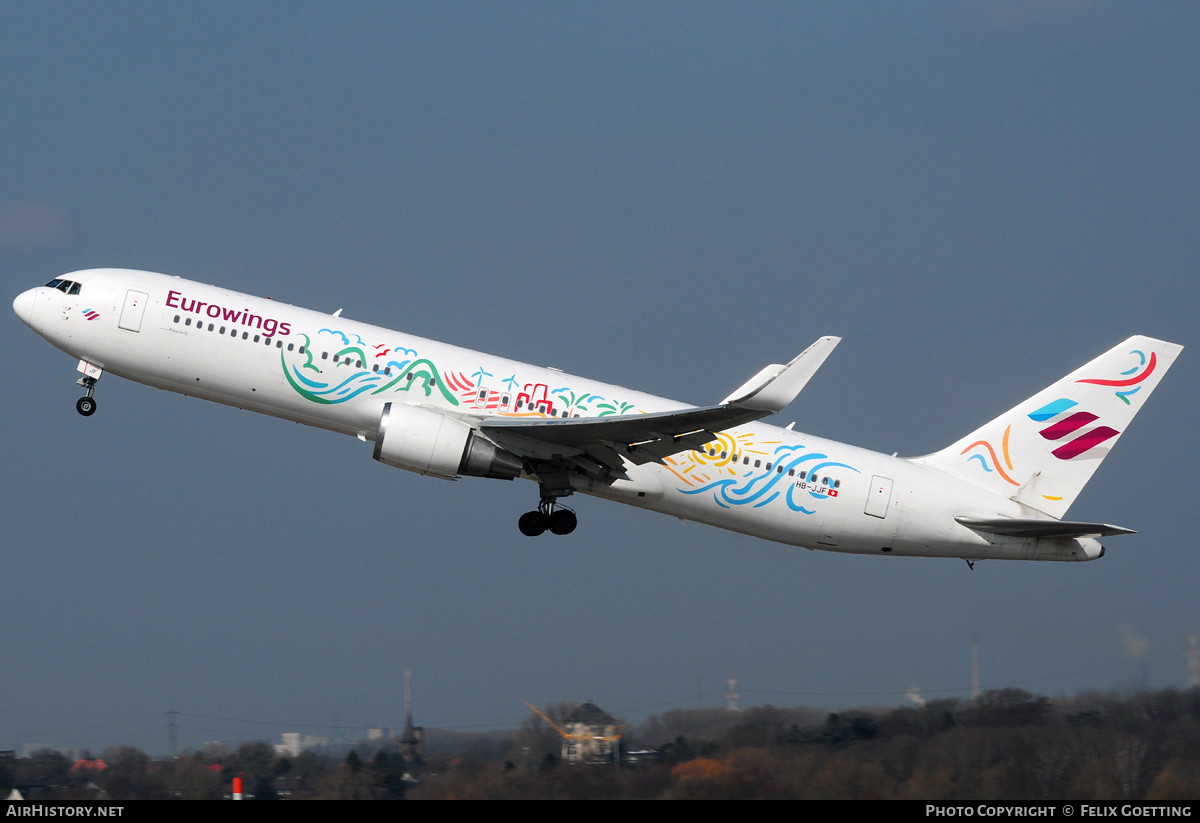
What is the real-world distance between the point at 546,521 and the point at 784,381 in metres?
9.57

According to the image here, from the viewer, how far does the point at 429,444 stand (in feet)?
105

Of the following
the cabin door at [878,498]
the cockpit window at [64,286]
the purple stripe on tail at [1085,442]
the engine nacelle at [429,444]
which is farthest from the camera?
the purple stripe on tail at [1085,442]

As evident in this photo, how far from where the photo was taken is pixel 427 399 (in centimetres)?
3316

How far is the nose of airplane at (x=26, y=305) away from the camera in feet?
112

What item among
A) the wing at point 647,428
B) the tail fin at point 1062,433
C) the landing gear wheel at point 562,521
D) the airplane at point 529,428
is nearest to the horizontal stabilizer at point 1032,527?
the airplane at point 529,428

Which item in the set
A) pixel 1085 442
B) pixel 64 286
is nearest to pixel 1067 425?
pixel 1085 442

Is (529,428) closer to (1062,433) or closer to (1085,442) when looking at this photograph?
(1062,433)

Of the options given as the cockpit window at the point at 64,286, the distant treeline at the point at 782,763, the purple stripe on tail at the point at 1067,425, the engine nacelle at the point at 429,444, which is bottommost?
the distant treeline at the point at 782,763

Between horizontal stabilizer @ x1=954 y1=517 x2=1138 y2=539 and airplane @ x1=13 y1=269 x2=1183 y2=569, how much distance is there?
0.18ft

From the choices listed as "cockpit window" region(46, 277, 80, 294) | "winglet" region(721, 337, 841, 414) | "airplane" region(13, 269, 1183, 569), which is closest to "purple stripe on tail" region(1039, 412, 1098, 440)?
"airplane" region(13, 269, 1183, 569)

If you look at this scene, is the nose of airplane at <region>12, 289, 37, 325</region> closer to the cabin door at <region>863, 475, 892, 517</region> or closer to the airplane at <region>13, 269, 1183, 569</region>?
the airplane at <region>13, 269, 1183, 569</region>

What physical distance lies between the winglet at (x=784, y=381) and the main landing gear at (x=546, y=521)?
25.5 feet

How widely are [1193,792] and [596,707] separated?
13802 millimetres

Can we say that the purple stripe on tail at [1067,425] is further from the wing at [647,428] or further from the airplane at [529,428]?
the wing at [647,428]
